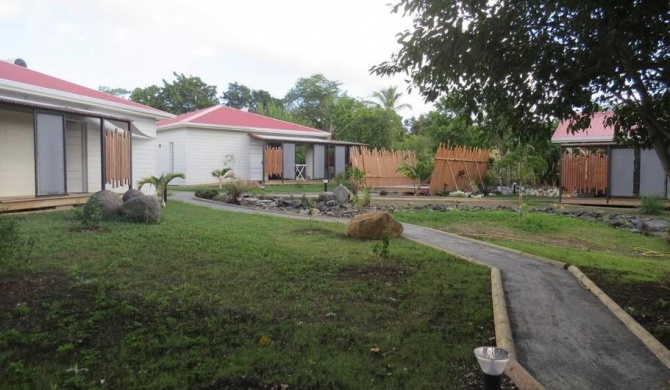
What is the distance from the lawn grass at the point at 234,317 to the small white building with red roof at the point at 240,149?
18428mm

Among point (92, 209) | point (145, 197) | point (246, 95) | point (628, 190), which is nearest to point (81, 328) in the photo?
point (92, 209)

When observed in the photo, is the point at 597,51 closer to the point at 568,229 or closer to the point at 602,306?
the point at 602,306

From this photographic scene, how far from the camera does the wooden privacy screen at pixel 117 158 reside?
529 inches

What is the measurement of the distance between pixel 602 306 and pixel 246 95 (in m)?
51.2

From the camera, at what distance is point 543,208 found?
16641mm

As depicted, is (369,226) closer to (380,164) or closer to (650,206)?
(650,206)

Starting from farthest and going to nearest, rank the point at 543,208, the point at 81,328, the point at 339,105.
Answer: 1. the point at 339,105
2. the point at 543,208
3. the point at 81,328

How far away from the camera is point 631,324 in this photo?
480 centimetres

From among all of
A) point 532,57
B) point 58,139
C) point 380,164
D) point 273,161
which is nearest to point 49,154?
point 58,139

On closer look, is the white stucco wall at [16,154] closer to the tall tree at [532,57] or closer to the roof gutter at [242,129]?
the tall tree at [532,57]

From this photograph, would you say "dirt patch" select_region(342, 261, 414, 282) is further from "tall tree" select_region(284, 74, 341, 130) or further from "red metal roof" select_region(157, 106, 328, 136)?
"tall tree" select_region(284, 74, 341, 130)

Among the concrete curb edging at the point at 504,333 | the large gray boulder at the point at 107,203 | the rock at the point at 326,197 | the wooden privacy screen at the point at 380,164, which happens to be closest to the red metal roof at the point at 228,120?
the wooden privacy screen at the point at 380,164

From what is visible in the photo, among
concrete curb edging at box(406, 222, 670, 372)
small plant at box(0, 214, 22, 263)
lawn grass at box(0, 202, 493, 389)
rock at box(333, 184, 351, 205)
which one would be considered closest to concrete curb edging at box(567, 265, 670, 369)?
concrete curb edging at box(406, 222, 670, 372)

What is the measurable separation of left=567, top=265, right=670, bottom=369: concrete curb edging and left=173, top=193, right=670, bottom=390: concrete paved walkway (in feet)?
0.16
